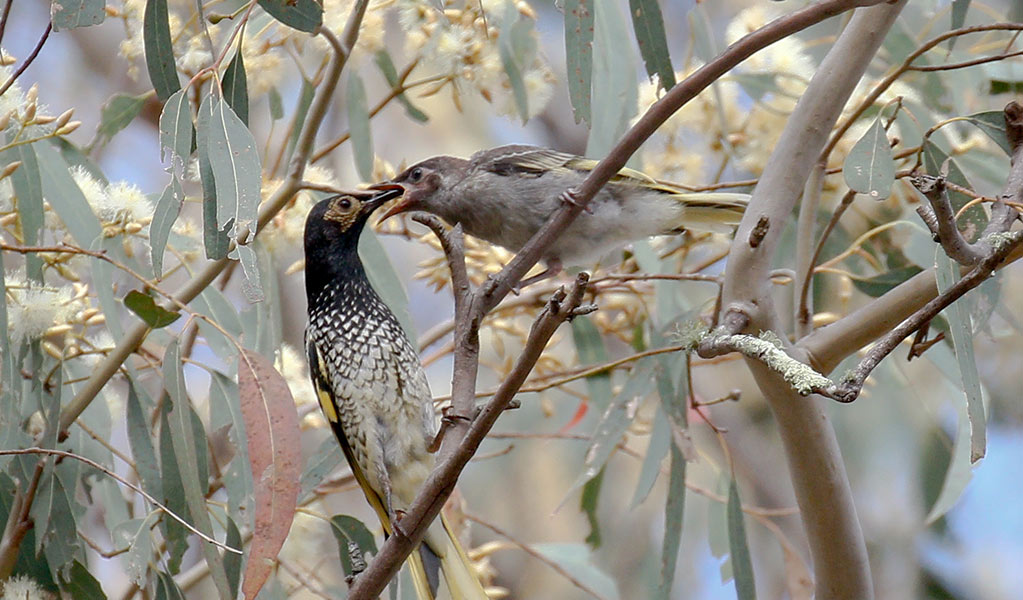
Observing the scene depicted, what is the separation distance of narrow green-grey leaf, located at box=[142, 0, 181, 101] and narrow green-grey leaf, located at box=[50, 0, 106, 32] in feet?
0.86

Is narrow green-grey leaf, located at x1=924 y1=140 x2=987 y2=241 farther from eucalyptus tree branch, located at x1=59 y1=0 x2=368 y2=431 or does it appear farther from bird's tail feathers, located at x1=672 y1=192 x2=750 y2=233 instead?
eucalyptus tree branch, located at x1=59 y1=0 x2=368 y2=431

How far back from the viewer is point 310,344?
3.21m

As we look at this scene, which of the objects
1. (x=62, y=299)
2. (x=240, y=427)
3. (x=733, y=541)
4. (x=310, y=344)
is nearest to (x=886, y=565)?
(x=733, y=541)

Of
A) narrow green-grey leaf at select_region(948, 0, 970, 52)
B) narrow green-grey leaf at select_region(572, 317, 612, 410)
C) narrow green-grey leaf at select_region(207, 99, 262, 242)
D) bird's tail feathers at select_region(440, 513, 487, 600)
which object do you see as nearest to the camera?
narrow green-grey leaf at select_region(207, 99, 262, 242)

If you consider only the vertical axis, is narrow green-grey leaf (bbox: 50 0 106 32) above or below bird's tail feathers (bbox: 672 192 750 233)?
below

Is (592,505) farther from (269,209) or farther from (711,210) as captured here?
(269,209)

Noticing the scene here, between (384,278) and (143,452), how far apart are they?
846mm

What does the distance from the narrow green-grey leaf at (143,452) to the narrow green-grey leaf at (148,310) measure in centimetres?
39

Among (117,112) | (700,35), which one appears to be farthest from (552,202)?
(117,112)

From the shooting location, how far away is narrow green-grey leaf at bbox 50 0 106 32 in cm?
192

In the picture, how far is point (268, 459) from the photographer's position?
189 cm

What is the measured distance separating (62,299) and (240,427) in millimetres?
479

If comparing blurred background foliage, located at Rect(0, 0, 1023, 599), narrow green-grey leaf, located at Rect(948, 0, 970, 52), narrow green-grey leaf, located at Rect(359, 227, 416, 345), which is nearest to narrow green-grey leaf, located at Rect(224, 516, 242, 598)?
blurred background foliage, located at Rect(0, 0, 1023, 599)

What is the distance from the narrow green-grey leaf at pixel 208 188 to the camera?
6.63 feet
